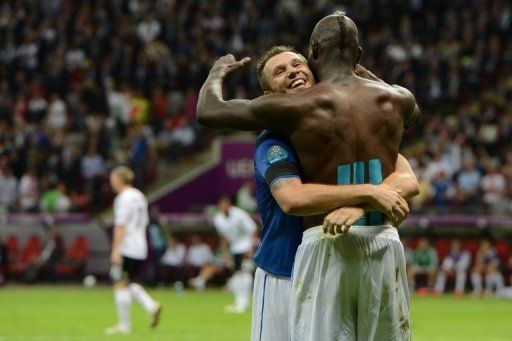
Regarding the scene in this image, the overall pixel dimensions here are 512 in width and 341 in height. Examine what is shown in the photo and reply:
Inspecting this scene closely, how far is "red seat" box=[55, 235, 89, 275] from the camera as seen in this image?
26.8 meters

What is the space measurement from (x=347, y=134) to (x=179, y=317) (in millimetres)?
12079

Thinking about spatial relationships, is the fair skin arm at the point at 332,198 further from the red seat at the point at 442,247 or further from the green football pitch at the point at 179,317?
the red seat at the point at 442,247

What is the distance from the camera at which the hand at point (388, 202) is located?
17.6 ft

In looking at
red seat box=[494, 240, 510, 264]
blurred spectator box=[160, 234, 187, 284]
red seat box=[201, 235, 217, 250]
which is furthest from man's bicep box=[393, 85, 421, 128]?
red seat box=[201, 235, 217, 250]

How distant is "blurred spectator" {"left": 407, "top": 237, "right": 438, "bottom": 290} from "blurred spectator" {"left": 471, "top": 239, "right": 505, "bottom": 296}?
35.2 inches

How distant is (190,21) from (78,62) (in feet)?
11.7

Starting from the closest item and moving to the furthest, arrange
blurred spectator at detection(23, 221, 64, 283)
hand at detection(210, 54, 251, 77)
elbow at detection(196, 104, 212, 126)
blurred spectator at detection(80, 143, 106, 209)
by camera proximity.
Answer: elbow at detection(196, 104, 212, 126) → hand at detection(210, 54, 251, 77) → blurred spectator at detection(23, 221, 64, 283) → blurred spectator at detection(80, 143, 106, 209)

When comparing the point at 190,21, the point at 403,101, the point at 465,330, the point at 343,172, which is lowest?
the point at 465,330

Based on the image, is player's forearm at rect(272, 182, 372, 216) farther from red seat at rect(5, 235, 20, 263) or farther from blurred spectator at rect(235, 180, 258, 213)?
red seat at rect(5, 235, 20, 263)

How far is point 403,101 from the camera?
5.71 meters

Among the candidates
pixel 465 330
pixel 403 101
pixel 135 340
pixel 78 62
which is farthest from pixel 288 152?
pixel 78 62

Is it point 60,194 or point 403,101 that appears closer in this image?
point 403,101

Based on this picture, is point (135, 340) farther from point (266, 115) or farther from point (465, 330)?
point (266, 115)

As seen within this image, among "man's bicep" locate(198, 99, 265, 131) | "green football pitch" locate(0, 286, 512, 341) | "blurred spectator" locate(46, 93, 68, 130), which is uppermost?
"blurred spectator" locate(46, 93, 68, 130)
